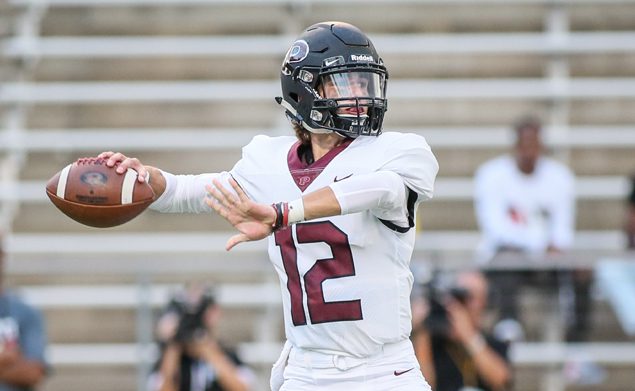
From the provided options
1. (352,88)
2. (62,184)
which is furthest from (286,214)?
(62,184)

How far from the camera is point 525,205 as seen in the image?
8.00m

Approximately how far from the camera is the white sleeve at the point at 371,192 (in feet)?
12.5

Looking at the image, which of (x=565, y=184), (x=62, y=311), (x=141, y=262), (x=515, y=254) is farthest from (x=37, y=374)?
(x=565, y=184)

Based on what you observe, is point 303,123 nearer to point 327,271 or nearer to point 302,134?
point 302,134

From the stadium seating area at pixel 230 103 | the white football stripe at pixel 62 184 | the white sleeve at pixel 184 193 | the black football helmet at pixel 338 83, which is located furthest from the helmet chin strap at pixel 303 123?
the stadium seating area at pixel 230 103

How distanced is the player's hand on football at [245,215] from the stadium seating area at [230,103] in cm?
494

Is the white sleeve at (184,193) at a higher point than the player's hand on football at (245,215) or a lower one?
higher

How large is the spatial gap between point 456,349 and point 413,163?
3079 mm

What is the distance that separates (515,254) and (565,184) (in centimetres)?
82

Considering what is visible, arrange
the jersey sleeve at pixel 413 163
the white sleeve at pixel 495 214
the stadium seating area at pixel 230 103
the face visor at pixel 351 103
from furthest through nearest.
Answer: the stadium seating area at pixel 230 103, the white sleeve at pixel 495 214, the face visor at pixel 351 103, the jersey sleeve at pixel 413 163

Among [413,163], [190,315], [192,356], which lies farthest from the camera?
[192,356]

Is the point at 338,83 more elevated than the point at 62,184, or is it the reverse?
the point at 338,83

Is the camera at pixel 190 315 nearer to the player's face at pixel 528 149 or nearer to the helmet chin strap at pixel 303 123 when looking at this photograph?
the player's face at pixel 528 149

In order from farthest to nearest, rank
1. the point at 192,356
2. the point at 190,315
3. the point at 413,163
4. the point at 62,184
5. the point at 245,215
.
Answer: the point at 192,356 < the point at 190,315 < the point at 62,184 < the point at 413,163 < the point at 245,215
